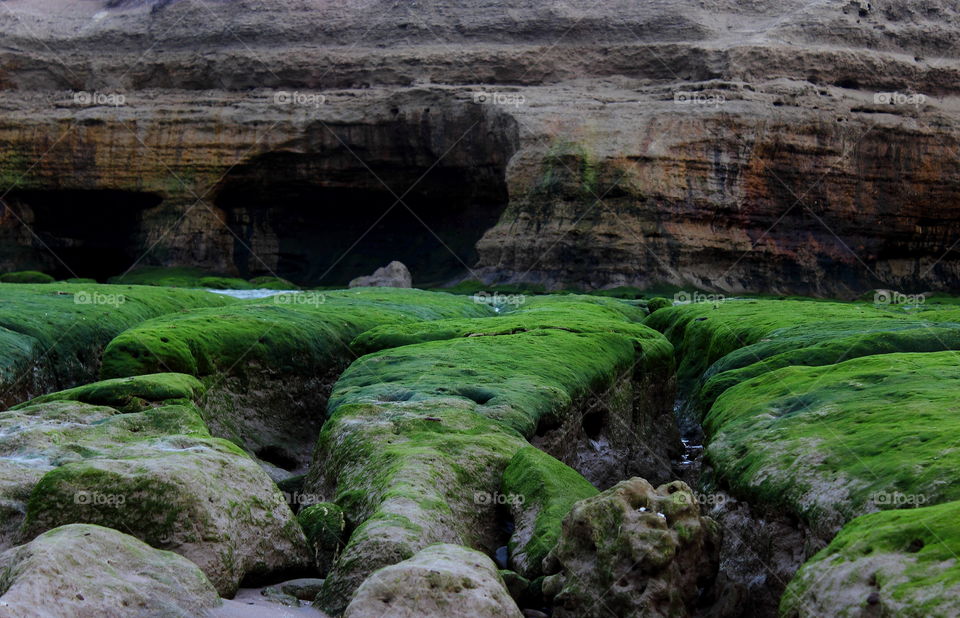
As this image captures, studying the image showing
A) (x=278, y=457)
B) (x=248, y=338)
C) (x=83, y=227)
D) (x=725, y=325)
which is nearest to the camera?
(x=278, y=457)

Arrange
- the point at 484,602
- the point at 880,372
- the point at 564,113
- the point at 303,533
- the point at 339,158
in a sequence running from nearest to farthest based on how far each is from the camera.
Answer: the point at 484,602 → the point at 303,533 → the point at 880,372 → the point at 564,113 → the point at 339,158

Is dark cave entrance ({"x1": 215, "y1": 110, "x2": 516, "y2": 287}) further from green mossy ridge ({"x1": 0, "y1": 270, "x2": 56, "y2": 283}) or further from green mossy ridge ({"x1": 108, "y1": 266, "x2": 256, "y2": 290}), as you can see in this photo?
green mossy ridge ({"x1": 0, "y1": 270, "x2": 56, "y2": 283})

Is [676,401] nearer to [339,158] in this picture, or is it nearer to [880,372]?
[880,372]

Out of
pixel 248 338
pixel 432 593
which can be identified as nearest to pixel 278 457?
pixel 248 338

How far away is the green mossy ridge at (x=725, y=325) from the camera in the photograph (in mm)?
29156

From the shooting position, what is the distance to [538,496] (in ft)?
51.4

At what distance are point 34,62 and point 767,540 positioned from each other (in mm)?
77306

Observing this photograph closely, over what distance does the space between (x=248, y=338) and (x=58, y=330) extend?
602 cm

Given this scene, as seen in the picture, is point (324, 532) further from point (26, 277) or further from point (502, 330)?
point (26, 277)

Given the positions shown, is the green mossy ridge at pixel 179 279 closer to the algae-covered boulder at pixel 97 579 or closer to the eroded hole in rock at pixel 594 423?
the eroded hole in rock at pixel 594 423

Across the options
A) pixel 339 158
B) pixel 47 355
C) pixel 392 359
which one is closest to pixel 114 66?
pixel 339 158

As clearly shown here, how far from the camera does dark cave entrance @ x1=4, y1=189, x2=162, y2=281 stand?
7175 cm

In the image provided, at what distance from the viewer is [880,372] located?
1802cm

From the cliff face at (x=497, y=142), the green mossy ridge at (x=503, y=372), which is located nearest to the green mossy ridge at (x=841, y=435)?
the green mossy ridge at (x=503, y=372)
